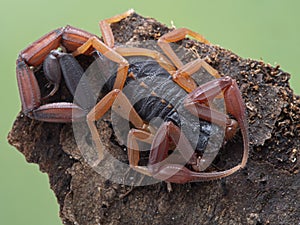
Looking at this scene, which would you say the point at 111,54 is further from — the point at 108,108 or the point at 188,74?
the point at 188,74

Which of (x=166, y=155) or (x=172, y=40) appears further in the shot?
(x=172, y=40)

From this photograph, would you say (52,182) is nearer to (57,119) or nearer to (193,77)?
(57,119)

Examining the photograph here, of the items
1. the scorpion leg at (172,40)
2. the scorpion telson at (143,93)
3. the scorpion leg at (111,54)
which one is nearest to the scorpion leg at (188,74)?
the scorpion telson at (143,93)

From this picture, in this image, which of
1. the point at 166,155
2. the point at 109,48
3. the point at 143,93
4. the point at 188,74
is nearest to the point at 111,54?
the point at 109,48

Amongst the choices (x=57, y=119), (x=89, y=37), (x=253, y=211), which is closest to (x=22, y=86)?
(x=57, y=119)

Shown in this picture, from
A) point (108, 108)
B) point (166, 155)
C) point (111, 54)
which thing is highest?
point (111, 54)

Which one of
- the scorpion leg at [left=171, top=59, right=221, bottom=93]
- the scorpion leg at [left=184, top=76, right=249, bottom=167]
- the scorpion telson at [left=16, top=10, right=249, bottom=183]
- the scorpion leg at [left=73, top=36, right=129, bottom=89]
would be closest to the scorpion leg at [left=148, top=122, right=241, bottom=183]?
A: the scorpion telson at [left=16, top=10, right=249, bottom=183]

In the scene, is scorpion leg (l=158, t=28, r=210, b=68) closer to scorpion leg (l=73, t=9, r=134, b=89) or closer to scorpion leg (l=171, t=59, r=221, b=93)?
scorpion leg (l=171, t=59, r=221, b=93)
